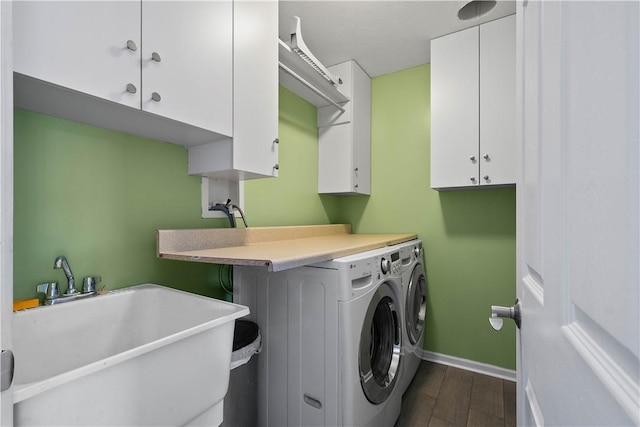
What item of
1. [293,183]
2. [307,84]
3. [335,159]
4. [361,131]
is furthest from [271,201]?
[361,131]

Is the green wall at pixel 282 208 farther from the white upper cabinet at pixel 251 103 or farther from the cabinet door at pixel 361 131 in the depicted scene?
the white upper cabinet at pixel 251 103

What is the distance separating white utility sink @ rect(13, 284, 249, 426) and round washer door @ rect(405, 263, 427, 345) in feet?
4.25

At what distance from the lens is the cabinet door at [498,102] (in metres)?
1.87

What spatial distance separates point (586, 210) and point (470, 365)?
2.51 m

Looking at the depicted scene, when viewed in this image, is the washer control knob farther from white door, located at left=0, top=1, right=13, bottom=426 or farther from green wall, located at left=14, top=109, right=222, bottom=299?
white door, located at left=0, top=1, right=13, bottom=426

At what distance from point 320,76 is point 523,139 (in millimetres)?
1699

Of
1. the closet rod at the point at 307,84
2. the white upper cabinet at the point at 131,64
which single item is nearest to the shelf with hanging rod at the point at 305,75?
the closet rod at the point at 307,84

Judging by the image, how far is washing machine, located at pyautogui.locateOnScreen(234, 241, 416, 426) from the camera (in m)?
1.13

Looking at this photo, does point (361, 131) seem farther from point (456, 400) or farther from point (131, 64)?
point (456, 400)

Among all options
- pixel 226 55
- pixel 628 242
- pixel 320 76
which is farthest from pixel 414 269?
pixel 628 242

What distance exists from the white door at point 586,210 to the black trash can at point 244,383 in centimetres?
97

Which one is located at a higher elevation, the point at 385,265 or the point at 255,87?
Result: the point at 255,87

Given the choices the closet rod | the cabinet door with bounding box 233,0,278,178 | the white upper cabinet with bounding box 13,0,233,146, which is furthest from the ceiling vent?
the white upper cabinet with bounding box 13,0,233,146

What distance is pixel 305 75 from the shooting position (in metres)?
2.03
